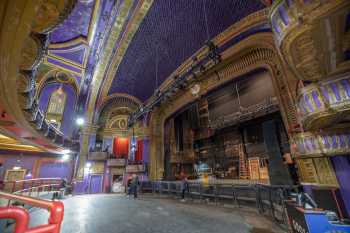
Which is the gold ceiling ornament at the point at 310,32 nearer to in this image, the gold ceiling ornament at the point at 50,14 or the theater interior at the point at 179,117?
the theater interior at the point at 179,117

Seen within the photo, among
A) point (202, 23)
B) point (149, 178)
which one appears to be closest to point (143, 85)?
point (202, 23)

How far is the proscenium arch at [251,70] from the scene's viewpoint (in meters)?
5.56

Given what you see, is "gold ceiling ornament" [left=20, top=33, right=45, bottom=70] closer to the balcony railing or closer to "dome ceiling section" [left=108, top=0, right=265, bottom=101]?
"dome ceiling section" [left=108, top=0, right=265, bottom=101]

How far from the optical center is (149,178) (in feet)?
41.9

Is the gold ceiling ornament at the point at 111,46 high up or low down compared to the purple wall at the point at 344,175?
up

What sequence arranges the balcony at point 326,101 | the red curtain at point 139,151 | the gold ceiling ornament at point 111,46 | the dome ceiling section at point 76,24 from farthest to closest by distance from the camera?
1. the red curtain at point 139,151
2. the dome ceiling section at point 76,24
3. the gold ceiling ornament at point 111,46
4. the balcony at point 326,101

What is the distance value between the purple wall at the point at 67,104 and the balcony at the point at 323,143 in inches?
618

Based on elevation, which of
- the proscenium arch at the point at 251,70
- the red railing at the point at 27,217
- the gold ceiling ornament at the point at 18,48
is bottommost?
the red railing at the point at 27,217

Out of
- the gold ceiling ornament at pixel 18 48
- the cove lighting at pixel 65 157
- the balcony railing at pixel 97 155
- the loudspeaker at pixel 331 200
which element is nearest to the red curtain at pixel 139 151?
the balcony railing at pixel 97 155

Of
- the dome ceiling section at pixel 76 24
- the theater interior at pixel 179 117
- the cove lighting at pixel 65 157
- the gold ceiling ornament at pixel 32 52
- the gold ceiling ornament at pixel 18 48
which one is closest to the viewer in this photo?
the gold ceiling ornament at pixel 18 48

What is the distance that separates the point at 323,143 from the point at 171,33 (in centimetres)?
805

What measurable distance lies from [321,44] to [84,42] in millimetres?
11999

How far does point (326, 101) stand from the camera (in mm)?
3225

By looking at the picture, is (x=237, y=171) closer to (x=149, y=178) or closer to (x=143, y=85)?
(x=149, y=178)
